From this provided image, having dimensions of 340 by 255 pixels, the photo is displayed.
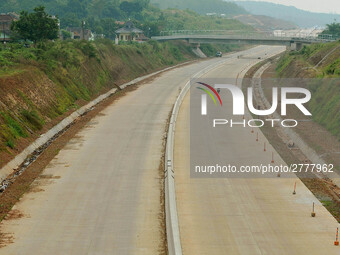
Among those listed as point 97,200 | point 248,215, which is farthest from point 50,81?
point 248,215

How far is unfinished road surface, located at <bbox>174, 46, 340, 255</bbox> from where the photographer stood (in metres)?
24.1

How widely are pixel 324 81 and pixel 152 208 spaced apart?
29806mm

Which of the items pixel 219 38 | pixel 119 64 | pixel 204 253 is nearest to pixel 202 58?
pixel 219 38

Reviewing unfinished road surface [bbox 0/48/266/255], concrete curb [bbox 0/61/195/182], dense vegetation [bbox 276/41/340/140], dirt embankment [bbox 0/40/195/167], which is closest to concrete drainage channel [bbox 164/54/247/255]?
unfinished road surface [bbox 0/48/266/255]

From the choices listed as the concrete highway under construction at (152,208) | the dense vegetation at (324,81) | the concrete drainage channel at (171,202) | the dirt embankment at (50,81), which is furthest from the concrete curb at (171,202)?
the dense vegetation at (324,81)

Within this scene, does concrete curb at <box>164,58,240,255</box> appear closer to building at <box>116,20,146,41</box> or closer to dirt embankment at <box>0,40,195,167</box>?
dirt embankment at <box>0,40,195,167</box>

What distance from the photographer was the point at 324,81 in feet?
176

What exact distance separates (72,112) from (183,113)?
10190 millimetres

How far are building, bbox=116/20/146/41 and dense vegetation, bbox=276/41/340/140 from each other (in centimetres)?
6001

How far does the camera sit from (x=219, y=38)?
128m

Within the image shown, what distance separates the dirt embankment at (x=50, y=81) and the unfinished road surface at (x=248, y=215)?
11.4 metres

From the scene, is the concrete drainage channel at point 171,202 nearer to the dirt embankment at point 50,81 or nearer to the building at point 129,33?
the dirt embankment at point 50,81

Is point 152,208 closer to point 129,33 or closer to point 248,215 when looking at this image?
point 248,215

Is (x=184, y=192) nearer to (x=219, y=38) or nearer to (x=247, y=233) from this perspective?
(x=247, y=233)
